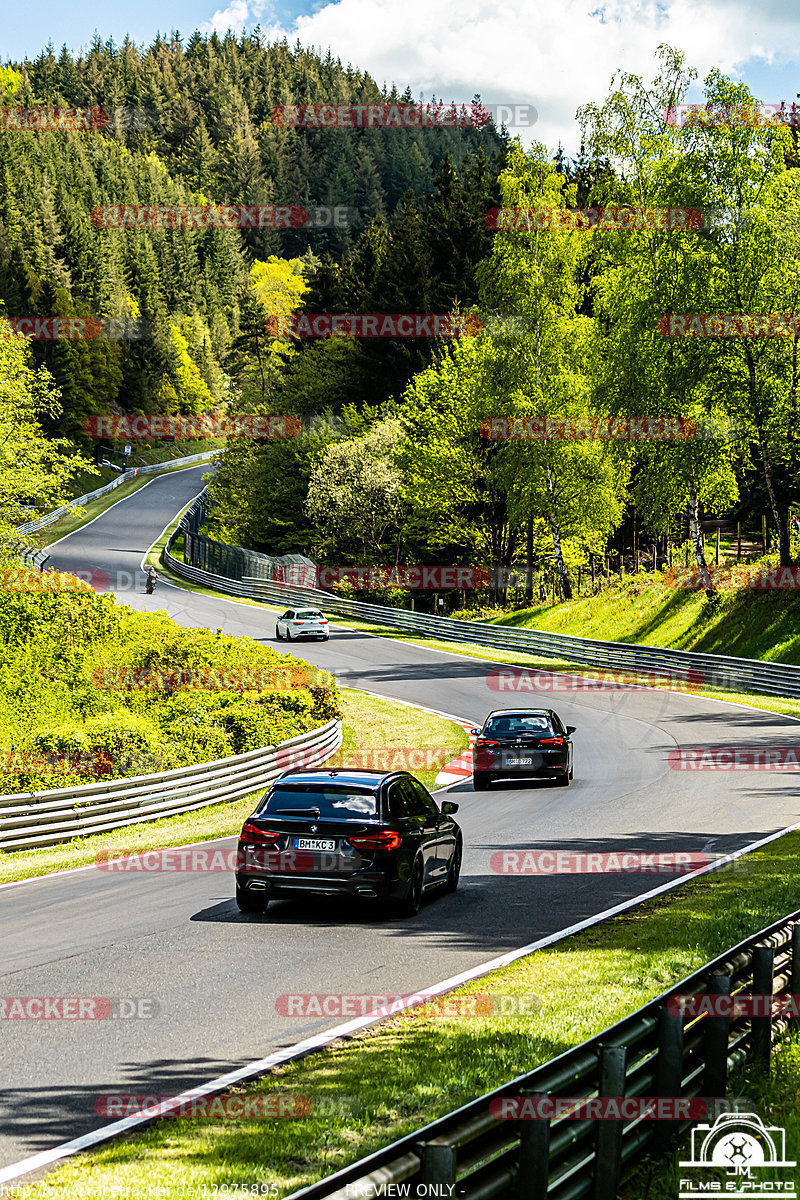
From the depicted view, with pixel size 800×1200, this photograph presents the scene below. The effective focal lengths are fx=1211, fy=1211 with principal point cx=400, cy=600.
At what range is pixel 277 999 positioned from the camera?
8.72m

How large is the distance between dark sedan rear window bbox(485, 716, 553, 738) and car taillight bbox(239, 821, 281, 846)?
11.7 metres

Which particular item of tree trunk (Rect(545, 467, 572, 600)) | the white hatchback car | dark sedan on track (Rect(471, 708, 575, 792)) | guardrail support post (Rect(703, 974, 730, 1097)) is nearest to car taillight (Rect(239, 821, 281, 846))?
guardrail support post (Rect(703, 974, 730, 1097))

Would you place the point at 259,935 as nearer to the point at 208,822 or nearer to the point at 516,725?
the point at 208,822

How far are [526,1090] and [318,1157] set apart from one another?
4.77 feet

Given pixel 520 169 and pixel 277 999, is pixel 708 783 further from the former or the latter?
pixel 520 169

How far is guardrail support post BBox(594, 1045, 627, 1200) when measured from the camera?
5242 mm

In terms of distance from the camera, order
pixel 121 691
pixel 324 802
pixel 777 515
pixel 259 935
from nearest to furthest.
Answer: pixel 259 935 → pixel 324 802 → pixel 121 691 → pixel 777 515

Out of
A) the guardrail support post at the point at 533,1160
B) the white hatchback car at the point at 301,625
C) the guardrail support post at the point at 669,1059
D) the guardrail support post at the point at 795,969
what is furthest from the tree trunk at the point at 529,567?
the guardrail support post at the point at 533,1160

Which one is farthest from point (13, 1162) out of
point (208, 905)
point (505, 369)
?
point (505, 369)

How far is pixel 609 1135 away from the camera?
5.28 metres

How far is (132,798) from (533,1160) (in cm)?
1583

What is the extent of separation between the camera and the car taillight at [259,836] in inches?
453

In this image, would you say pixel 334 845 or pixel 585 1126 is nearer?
pixel 585 1126

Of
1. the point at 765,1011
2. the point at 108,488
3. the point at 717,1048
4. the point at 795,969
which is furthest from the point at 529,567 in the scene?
the point at 108,488
